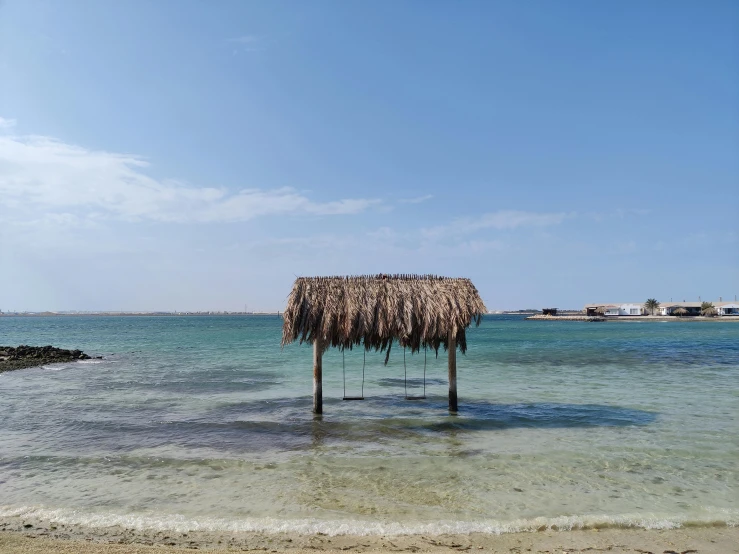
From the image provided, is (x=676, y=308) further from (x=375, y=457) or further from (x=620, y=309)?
(x=375, y=457)

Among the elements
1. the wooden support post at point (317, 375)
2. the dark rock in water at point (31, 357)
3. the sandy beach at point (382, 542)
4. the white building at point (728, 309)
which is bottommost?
the sandy beach at point (382, 542)

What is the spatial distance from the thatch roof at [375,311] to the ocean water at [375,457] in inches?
85.9

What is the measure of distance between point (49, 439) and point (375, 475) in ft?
23.9

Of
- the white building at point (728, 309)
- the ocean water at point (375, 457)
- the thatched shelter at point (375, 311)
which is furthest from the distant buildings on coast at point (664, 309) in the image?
the thatched shelter at point (375, 311)

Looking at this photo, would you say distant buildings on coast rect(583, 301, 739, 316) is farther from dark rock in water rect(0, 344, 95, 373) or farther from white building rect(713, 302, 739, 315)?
dark rock in water rect(0, 344, 95, 373)

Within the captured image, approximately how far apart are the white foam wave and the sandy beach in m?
0.12

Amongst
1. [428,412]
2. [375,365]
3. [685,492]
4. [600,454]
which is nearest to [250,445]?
[428,412]

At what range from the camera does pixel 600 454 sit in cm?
955

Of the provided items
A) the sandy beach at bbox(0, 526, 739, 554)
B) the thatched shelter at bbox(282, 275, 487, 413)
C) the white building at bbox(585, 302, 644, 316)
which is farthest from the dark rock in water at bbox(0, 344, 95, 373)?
the white building at bbox(585, 302, 644, 316)

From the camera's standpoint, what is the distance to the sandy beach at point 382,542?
229 inches

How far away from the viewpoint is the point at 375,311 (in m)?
12.0

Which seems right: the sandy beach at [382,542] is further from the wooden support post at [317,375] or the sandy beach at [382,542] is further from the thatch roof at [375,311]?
the wooden support post at [317,375]

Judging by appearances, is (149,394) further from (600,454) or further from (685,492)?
(685,492)

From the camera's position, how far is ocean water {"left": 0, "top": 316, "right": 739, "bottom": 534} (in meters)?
6.88
